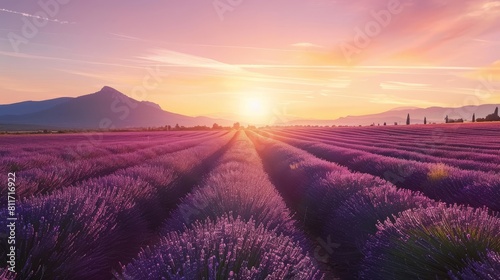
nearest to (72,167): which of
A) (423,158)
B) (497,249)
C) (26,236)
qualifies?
(26,236)

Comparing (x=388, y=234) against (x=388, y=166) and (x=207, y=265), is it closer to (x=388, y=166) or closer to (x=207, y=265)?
(x=207, y=265)

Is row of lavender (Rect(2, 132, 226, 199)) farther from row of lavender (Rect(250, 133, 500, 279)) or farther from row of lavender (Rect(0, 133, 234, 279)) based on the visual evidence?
row of lavender (Rect(250, 133, 500, 279))

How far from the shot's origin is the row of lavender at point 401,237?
275 centimetres

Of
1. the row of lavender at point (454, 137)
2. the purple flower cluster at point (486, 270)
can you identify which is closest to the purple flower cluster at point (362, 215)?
the purple flower cluster at point (486, 270)

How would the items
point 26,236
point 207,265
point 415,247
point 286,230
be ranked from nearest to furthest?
point 207,265, point 415,247, point 26,236, point 286,230

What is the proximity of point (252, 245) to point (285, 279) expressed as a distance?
0.38 meters

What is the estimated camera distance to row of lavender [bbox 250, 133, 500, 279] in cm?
275

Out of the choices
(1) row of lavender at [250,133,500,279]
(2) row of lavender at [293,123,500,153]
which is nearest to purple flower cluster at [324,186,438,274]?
(1) row of lavender at [250,133,500,279]

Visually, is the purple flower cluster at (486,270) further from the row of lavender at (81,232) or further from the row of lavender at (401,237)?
the row of lavender at (81,232)

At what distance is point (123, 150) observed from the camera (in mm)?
15742

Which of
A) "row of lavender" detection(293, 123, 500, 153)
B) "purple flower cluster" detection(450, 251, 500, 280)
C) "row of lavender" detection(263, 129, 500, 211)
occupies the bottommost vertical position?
"row of lavender" detection(293, 123, 500, 153)

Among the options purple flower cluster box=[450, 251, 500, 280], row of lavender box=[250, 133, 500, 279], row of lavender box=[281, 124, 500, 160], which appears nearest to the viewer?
purple flower cluster box=[450, 251, 500, 280]

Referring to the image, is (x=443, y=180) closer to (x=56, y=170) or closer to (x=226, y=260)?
(x=226, y=260)

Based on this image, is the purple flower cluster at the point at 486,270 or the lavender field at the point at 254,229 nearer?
the purple flower cluster at the point at 486,270
